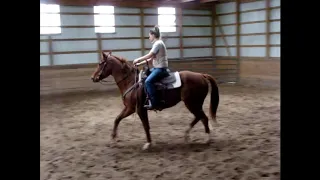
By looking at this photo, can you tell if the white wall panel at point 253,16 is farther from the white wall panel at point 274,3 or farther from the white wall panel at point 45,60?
the white wall panel at point 45,60

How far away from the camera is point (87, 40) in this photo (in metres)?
11.6

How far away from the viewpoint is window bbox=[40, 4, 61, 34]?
1083cm

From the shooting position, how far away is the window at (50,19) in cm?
1083

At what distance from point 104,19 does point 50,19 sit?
1821mm

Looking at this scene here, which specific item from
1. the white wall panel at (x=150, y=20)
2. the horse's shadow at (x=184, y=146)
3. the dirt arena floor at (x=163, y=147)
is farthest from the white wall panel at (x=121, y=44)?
the horse's shadow at (x=184, y=146)

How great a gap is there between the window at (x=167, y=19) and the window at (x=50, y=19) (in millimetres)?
3710

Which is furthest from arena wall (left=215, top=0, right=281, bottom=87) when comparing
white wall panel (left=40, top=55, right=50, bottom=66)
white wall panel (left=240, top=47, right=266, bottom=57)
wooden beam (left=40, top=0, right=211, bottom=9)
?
white wall panel (left=40, top=55, right=50, bottom=66)

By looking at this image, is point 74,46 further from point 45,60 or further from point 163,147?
point 163,147

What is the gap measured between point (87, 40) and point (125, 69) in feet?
23.3

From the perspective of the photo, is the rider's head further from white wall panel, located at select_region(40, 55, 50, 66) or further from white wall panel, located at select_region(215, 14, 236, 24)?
white wall panel, located at select_region(215, 14, 236, 24)

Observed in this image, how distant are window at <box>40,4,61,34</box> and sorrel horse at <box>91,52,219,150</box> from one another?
6.62 metres
